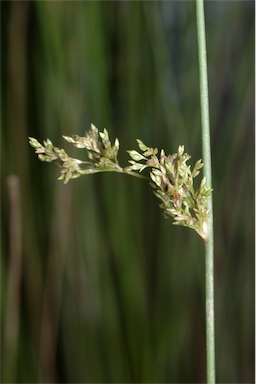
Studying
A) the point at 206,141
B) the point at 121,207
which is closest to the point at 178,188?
the point at 206,141

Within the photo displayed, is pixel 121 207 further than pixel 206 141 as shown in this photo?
Yes

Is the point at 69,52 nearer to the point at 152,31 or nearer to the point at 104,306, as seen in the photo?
the point at 152,31

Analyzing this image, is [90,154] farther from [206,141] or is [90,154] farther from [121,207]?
[121,207]

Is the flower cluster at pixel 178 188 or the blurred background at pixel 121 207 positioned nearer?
the flower cluster at pixel 178 188

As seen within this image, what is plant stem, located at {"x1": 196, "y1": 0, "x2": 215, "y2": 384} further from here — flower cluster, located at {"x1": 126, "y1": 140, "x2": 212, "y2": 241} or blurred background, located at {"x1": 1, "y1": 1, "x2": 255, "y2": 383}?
blurred background, located at {"x1": 1, "y1": 1, "x2": 255, "y2": 383}

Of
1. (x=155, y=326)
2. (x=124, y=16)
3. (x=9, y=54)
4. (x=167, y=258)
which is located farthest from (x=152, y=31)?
(x=155, y=326)

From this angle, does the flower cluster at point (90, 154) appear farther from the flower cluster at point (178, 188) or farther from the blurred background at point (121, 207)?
the blurred background at point (121, 207)

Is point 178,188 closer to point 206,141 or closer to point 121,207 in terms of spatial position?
point 206,141

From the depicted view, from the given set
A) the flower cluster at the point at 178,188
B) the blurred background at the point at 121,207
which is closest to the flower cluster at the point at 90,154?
the flower cluster at the point at 178,188
